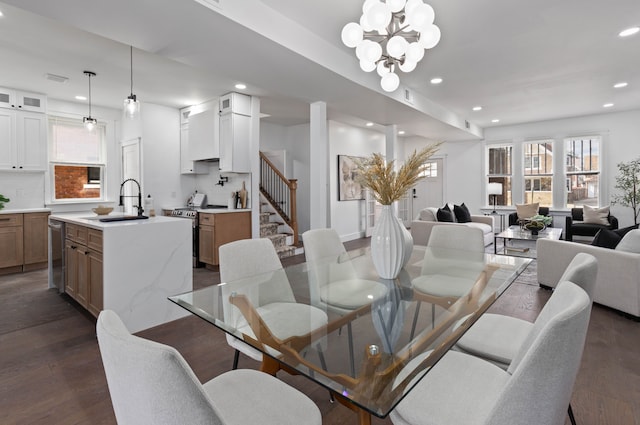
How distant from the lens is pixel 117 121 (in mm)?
6289

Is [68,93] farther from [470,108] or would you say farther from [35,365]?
[470,108]

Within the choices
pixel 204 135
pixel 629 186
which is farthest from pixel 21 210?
pixel 629 186

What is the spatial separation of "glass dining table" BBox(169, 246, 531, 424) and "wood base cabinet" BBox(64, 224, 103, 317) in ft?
5.34

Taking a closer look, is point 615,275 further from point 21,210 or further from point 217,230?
point 21,210

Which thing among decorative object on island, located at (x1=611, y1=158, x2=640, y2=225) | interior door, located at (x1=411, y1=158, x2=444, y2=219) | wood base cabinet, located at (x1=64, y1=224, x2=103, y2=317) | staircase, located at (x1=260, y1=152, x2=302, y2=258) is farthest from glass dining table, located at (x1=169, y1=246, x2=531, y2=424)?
interior door, located at (x1=411, y1=158, x2=444, y2=219)

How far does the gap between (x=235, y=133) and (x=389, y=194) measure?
3741mm

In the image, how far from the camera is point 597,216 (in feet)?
21.4

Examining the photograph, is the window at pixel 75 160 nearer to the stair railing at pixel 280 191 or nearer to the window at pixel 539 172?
the stair railing at pixel 280 191

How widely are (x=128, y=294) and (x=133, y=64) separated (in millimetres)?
2894

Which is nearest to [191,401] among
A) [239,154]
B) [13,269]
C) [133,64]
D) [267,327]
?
[267,327]

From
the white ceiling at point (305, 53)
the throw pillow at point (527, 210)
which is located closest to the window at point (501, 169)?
the throw pillow at point (527, 210)

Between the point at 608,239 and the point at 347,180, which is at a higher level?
the point at 347,180

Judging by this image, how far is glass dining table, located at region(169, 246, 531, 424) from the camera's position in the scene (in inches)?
40.6

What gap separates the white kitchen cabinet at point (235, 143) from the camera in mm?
5169
